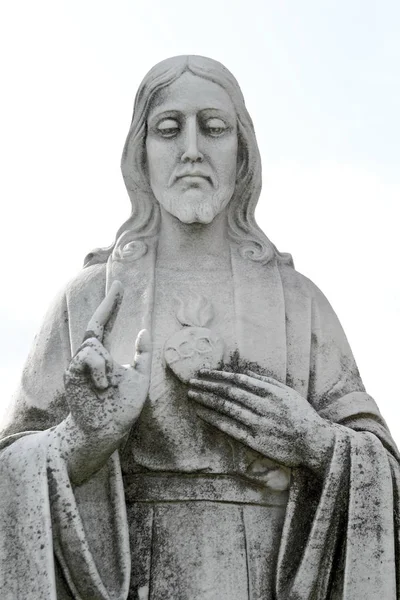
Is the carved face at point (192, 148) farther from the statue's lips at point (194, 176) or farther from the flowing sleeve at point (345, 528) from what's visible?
the flowing sleeve at point (345, 528)

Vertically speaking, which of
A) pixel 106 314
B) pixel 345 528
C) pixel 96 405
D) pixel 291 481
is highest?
pixel 106 314

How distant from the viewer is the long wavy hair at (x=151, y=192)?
1015 cm

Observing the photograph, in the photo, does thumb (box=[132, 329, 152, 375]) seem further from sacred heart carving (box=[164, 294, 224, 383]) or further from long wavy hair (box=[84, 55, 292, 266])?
long wavy hair (box=[84, 55, 292, 266])

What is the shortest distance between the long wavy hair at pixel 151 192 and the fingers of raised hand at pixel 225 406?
125 centimetres

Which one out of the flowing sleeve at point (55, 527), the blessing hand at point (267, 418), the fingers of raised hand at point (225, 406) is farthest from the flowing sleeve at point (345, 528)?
the flowing sleeve at point (55, 527)

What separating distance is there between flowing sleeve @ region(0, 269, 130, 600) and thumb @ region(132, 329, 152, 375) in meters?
0.58

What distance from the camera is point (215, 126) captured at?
10.1 metres

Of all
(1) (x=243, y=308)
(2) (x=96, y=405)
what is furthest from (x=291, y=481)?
(2) (x=96, y=405)

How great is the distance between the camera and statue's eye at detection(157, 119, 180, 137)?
10.0 m

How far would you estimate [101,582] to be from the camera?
8.95 meters

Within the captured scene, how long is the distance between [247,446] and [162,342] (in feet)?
2.86

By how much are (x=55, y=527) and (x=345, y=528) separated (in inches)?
69.4

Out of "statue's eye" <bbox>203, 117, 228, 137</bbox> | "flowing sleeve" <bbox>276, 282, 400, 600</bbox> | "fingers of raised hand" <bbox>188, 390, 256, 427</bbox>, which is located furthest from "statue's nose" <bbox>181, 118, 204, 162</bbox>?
"flowing sleeve" <bbox>276, 282, 400, 600</bbox>

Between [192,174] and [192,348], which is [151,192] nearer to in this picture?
[192,174]
